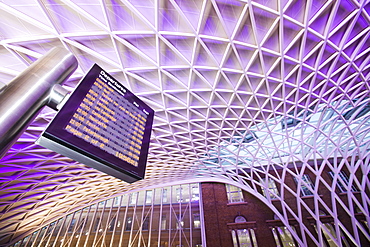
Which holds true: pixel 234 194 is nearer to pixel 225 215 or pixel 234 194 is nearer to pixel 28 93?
pixel 225 215

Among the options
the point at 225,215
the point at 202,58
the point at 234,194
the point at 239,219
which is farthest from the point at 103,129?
the point at 234,194

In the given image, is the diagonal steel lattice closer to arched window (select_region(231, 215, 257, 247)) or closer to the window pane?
arched window (select_region(231, 215, 257, 247))

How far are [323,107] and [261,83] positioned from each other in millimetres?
8923

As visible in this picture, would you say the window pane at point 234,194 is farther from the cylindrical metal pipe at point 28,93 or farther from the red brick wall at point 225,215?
the cylindrical metal pipe at point 28,93

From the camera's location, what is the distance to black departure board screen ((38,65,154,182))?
12.6 ft

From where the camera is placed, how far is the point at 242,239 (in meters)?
27.0

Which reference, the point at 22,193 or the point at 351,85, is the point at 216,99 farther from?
the point at 22,193

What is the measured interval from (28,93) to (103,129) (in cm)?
318

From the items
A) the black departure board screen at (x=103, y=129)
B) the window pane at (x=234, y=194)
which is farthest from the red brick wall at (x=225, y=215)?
the black departure board screen at (x=103, y=129)

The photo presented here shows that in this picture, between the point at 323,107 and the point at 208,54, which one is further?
the point at 323,107

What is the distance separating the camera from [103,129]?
5320 millimetres

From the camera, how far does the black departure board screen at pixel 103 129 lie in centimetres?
385

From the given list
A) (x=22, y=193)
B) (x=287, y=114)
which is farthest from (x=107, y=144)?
(x=22, y=193)

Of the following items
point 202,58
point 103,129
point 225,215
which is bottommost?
point 103,129
